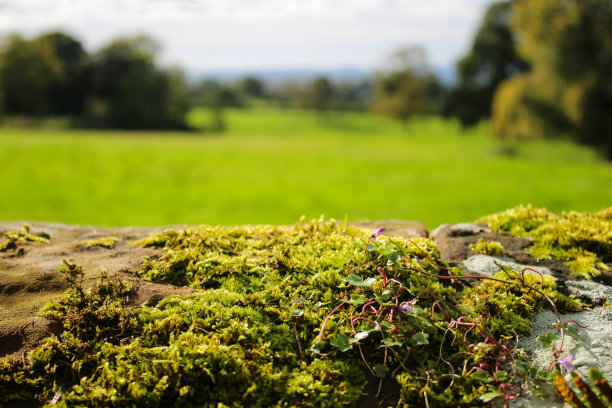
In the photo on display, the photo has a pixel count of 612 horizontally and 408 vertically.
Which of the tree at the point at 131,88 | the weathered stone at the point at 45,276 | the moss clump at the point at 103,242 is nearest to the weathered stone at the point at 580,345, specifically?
the weathered stone at the point at 45,276

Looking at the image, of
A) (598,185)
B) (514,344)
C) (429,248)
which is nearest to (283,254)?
(429,248)

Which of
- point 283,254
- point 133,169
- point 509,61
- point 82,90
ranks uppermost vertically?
point 509,61


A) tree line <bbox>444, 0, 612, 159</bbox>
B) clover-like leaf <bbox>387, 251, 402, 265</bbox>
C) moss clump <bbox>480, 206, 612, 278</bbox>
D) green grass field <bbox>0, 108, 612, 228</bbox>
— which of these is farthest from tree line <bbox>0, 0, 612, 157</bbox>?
clover-like leaf <bbox>387, 251, 402, 265</bbox>

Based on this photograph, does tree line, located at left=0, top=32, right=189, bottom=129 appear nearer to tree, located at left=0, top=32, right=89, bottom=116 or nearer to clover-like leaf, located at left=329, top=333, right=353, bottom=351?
tree, located at left=0, top=32, right=89, bottom=116

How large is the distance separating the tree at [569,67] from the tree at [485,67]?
2220cm

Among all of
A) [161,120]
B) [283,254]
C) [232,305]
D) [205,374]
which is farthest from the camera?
[161,120]

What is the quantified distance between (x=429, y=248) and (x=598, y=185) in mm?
19996

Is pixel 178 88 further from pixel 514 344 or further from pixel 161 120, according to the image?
pixel 514 344

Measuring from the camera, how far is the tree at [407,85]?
6469cm

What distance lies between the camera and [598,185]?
1916 centimetres

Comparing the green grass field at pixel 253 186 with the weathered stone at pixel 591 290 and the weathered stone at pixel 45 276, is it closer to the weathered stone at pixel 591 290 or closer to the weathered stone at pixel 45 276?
Result: the weathered stone at pixel 45 276

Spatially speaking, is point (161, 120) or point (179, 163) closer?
point (179, 163)

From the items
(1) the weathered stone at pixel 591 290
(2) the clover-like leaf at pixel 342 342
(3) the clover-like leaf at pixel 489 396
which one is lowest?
(3) the clover-like leaf at pixel 489 396

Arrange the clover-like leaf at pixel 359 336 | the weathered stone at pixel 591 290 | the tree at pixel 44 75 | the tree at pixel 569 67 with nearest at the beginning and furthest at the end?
the clover-like leaf at pixel 359 336
the weathered stone at pixel 591 290
the tree at pixel 569 67
the tree at pixel 44 75
